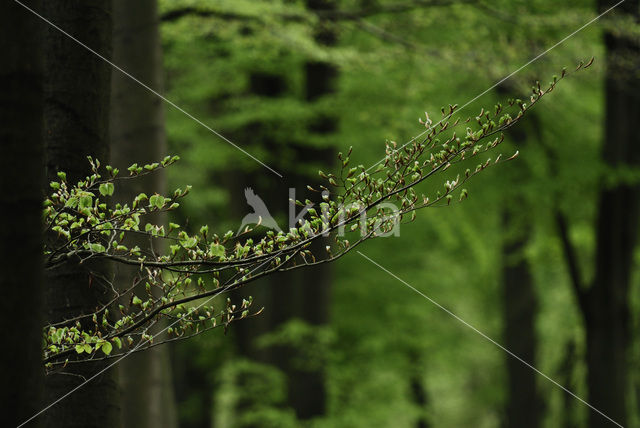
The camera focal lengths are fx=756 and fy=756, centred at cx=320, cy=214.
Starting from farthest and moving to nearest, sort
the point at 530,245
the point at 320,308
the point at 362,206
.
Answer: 1. the point at 530,245
2. the point at 320,308
3. the point at 362,206

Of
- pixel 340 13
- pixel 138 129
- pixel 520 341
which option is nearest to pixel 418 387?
pixel 520 341

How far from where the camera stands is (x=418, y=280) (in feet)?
41.8

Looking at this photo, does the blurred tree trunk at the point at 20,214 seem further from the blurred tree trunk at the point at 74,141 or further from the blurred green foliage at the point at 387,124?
the blurred green foliage at the point at 387,124

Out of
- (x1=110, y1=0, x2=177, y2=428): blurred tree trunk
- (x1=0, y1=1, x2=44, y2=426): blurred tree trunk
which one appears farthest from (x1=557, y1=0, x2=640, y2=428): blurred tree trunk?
(x1=0, y1=1, x2=44, y2=426): blurred tree trunk

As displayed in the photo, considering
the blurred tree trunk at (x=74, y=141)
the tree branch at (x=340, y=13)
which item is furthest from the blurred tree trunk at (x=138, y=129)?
the tree branch at (x=340, y=13)

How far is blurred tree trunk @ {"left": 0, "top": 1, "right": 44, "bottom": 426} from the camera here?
2023 mm

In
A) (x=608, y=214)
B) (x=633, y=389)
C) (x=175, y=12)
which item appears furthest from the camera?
(x=633, y=389)

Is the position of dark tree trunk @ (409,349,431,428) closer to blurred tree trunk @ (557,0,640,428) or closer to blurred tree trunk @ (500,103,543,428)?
blurred tree trunk @ (500,103,543,428)

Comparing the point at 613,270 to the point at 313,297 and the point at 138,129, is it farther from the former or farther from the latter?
the point at 138,129

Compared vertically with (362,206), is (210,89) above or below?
above

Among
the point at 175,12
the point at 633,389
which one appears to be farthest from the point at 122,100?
the point at 633,389

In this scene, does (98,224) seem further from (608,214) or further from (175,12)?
(608,214)

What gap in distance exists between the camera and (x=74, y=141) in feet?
11.0

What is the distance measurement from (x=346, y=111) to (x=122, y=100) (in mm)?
4625
